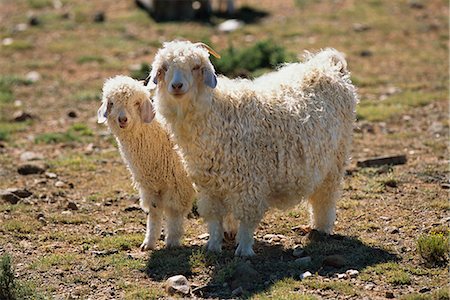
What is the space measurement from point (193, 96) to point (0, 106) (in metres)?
9.00

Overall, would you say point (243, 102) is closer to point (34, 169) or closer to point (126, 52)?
point (34, 169)

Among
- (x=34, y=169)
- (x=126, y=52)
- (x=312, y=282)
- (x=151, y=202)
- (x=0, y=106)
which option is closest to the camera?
(x=312, y=282)

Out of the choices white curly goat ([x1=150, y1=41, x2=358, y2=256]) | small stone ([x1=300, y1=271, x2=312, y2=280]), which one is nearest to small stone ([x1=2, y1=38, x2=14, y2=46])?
white curly goat ([x1=150, y1=41, x2=358, y2=256])

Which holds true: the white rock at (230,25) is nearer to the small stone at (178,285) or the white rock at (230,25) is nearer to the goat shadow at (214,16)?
the goat shadow at (214,16)

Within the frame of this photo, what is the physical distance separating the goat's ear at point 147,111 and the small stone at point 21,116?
7.22 m

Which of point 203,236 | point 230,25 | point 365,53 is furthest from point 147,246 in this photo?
point 230,25

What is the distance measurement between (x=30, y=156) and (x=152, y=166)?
15.7ft

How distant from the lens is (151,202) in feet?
31.2

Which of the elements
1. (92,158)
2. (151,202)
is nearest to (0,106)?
(92,158)

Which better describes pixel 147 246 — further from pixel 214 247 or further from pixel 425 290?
pixel 425 290

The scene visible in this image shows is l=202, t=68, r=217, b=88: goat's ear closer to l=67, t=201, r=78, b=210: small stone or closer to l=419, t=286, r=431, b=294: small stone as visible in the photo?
l=419, t=286, r=431, b=294: small stone

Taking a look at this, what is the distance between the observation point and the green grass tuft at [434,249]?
8.46 m

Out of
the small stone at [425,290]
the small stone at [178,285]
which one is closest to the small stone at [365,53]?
the small stone at [425,290]

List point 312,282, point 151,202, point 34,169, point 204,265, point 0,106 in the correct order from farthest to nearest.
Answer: point 0,106 → point 34,169 → point 151,202 → point 204,265 → point 312,282
